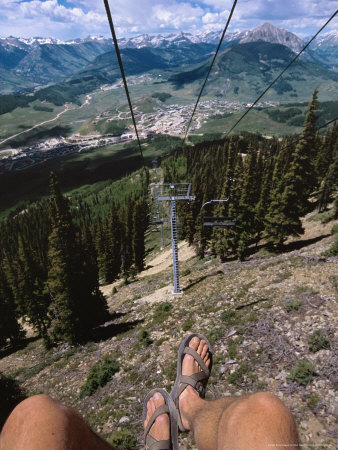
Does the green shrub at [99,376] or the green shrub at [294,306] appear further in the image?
the green shrub at [99,376]

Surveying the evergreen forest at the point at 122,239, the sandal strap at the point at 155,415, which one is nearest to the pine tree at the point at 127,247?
the evergreen forest at the point at 122,239

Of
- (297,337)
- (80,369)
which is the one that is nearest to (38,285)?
(80,369)

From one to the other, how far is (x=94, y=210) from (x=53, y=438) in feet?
443

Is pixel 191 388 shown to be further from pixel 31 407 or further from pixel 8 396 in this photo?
pixel 8 396

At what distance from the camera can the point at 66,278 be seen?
2100 centimetres

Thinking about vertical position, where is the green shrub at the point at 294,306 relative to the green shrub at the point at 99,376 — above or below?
above

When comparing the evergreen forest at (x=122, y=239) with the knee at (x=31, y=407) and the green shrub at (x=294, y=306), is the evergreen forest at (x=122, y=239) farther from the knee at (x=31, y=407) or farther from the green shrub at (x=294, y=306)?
the knee at (x=31, y=407)

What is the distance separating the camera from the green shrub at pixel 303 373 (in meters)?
7.80

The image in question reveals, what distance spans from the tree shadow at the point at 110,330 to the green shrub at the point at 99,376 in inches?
208

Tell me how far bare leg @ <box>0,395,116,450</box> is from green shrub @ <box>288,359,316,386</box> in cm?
803

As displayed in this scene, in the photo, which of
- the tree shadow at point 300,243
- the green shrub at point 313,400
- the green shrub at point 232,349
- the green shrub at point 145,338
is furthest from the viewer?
the tree shadow at point 300,243

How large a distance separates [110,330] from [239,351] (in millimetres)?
13550

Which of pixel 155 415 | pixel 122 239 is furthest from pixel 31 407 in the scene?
pixel 122 239

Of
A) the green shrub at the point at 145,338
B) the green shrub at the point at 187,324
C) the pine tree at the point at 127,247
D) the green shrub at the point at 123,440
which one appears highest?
the green shrub at the point at 123,440
